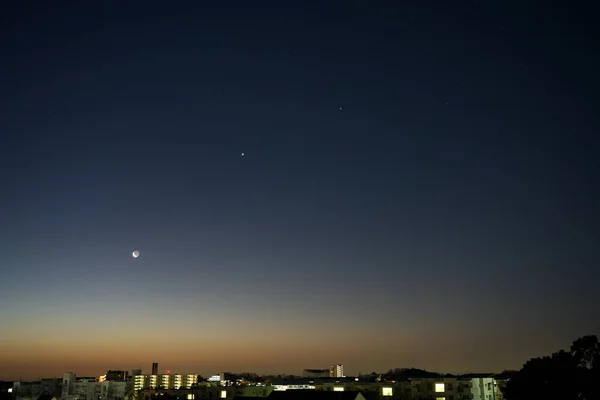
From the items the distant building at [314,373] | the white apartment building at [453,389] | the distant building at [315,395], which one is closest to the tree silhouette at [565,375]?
the distant building at [315,395]

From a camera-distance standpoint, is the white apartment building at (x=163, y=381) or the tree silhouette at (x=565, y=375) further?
the white apartment building at (x=163, y=381)

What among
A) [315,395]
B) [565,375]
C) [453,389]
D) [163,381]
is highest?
[565,375]

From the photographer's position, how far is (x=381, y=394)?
79500mm

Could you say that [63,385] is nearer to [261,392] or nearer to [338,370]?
[261,392]

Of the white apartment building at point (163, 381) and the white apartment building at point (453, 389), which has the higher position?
the white apartment building at point (453, 389)

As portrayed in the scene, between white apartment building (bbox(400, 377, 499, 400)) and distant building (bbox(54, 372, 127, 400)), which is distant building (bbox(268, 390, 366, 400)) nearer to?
white apartment building (bbox(400, 377, 499, 400))

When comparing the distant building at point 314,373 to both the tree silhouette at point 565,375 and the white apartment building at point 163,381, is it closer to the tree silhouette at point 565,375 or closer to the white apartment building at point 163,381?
the white apartment building at point 163,381

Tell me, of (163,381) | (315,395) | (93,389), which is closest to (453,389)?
(315,395)

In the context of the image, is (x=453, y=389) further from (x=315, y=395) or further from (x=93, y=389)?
(x=93, y=389)

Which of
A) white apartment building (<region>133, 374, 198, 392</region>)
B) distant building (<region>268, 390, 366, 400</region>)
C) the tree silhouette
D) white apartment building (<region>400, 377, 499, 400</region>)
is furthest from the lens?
white apartment building (<region>133, 374, 198, 392</region>)

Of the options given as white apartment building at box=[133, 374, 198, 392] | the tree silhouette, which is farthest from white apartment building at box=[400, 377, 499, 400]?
white apartment building at box=[133, 374, 198, 392]

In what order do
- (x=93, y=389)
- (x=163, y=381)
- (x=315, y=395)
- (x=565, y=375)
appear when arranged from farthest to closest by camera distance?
(x=163, y=381)
(x=93, y=389)
(x=315, y=395)
(x=565, y=375)

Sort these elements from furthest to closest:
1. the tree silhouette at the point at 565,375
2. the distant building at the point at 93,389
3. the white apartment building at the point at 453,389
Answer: the distant building at the point at 93,389 → the white apartment building at the point at 453,389 → the tree silhouette at the point at 565,375

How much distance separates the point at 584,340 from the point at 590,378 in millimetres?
3829
